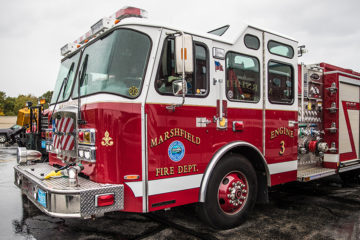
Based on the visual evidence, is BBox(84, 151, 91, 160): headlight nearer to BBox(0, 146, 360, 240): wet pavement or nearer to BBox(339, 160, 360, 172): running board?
BBox(0, 146, 360, 240): wet pavement

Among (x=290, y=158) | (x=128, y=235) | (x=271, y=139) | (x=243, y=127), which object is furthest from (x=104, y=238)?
(x=290, y=158)

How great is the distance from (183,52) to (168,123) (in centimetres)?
Result: 80

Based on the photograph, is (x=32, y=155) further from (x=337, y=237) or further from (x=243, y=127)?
(x=337, y=237)

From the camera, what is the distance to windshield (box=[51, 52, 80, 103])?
13.7 feet

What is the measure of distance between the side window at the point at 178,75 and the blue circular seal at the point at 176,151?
1.93ft

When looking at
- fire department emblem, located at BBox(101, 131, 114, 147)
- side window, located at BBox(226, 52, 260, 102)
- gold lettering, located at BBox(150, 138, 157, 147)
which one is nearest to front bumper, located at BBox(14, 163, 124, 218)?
fire department emblem, located at BBox(101, 131, 114, 147)

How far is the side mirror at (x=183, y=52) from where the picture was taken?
296cm

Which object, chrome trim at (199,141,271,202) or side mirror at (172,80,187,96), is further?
chrome trim at (199,141,271,202)

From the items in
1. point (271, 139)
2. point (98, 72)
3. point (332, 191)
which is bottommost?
point (332, 191)

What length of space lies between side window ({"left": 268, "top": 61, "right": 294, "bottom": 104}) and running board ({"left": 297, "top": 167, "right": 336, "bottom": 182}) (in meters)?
1.25

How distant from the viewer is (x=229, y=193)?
3.75 m

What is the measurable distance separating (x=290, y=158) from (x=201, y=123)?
1.98 meters

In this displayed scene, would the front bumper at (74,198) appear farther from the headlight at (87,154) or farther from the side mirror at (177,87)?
the side mirror at (177,87)

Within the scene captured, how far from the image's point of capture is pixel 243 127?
13.1ft
